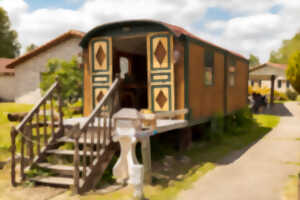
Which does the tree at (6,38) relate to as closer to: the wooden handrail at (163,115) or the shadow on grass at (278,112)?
the shadow on grass at (278,112)

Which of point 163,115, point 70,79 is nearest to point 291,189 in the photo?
point 163,115

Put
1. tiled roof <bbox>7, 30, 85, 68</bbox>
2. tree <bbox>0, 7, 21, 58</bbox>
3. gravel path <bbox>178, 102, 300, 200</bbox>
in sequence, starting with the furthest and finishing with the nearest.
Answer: tree <bbox>0, 7, 21, 58</bbox> < tiled roof <bbox>7, 30, 85, 68</bbox> < gravel path <bbox>178, 102, 300, 200</bbox>

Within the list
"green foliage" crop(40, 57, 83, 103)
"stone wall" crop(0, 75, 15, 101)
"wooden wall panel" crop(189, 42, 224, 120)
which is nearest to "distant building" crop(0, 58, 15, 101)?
"stone wall" crop(0, 75, 15, 101)

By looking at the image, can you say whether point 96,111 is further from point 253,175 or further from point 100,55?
point 253,175

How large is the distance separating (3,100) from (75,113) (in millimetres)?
12974

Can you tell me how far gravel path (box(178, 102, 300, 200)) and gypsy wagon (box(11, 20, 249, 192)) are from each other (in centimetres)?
155

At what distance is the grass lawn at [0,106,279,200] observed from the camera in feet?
18.6

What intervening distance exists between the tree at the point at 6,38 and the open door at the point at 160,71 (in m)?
38.9

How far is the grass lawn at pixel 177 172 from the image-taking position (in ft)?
18.6

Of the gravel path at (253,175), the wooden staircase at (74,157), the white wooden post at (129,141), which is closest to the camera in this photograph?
the gravel path at (253,175)

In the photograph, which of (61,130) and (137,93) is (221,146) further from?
(61,130)

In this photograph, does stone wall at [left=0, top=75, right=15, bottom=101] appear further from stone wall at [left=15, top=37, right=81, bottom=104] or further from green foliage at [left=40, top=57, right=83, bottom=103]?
green foliage at [left=40, top=57, right=83, bottom=103]

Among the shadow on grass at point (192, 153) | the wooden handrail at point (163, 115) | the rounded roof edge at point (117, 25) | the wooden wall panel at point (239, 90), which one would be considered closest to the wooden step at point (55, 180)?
the shadow on grass at point (192, 153)

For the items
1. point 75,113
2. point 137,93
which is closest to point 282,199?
point 137,93
